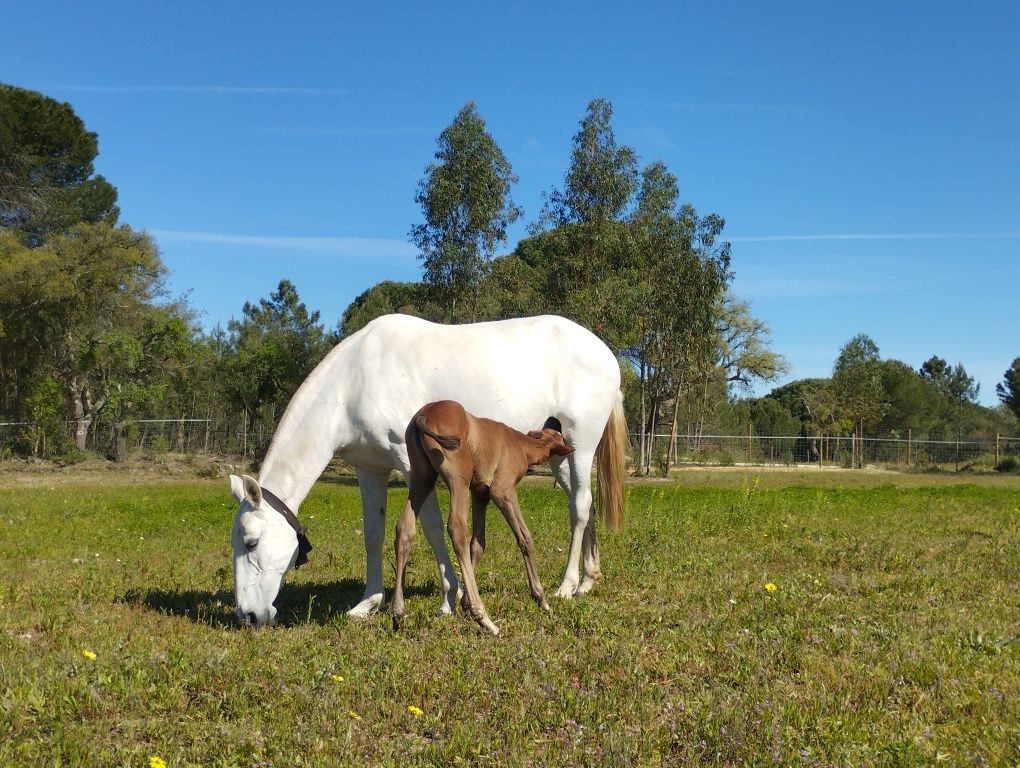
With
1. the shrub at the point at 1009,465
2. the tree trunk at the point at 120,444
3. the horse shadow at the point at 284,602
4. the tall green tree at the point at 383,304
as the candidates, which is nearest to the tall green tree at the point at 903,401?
the shrub at the point at 1009,465

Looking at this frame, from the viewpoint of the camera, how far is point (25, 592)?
23.3 feet

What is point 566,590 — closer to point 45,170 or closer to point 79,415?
point 79,415

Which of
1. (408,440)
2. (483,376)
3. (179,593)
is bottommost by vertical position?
(179,593)

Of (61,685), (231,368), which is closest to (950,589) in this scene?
(61,685)

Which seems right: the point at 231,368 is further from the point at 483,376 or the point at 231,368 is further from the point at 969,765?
the point at 969,765

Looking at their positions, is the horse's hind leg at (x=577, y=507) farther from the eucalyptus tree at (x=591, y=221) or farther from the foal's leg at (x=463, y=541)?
the eucalyptus tree at (x=591, y=221)

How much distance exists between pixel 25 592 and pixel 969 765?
686cm

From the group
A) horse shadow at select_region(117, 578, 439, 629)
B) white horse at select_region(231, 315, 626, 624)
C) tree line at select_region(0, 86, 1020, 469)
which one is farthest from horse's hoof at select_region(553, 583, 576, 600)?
tree line at select_region(0, 86, 1020, 469)

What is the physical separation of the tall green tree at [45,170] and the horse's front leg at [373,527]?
35343 millimetres

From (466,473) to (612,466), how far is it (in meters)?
2.96

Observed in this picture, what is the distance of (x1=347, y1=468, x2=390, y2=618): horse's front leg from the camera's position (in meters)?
7.04

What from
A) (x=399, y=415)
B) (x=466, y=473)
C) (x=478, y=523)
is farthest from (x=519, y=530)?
(x=399, y=415)

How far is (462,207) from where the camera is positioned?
31078 mm

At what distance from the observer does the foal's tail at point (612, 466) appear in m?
8.55
